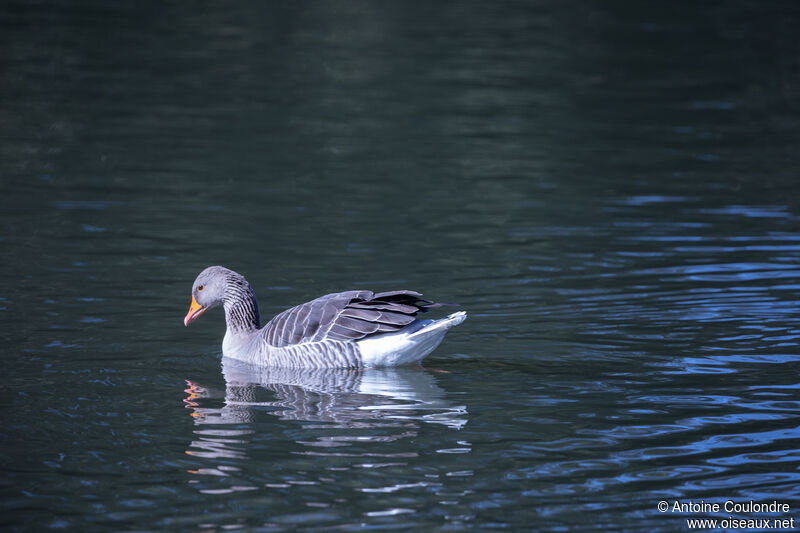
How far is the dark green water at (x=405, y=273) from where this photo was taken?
8.56 metres

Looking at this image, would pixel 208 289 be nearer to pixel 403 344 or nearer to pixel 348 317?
pixel 348 317

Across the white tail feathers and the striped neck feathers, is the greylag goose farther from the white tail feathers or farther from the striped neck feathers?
the striped neck feathers

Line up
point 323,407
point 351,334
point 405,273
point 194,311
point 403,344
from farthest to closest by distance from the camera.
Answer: point 405,273, point 194,311, point 351,334, point 403,344, point 323,407

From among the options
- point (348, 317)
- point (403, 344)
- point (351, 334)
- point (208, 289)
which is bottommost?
point (403, 344)

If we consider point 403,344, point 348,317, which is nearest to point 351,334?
point 348,317

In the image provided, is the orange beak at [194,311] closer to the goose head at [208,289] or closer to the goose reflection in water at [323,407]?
the goose head at [208,289]

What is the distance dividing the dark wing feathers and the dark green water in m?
0.41

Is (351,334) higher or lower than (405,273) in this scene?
lower

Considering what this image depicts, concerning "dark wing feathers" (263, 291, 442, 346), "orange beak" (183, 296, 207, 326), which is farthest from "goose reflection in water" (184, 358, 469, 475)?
"orange beak" (183, 296, 207, 326)

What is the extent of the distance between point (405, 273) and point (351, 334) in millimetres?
3572

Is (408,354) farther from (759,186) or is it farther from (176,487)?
(759,186)

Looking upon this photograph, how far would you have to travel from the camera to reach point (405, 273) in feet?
48.9

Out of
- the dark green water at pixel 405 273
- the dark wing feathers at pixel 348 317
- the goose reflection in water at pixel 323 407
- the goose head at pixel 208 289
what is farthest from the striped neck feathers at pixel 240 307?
the dark wing feathers at pixel 348 317

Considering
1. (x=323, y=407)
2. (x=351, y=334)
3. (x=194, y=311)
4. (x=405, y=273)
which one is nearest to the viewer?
(x=323, y=407)
